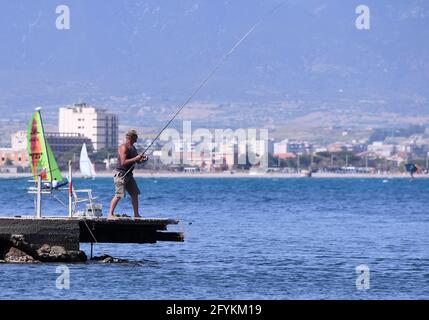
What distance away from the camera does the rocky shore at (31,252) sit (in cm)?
2878

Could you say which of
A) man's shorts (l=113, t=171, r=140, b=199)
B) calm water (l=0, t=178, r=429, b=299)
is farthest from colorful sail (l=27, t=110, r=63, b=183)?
man's shorts (l=113, t=171, r=140, b=199)

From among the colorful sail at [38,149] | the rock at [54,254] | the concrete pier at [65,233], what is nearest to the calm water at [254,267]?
the rock at [54,254]

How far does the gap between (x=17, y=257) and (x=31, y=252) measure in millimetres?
486

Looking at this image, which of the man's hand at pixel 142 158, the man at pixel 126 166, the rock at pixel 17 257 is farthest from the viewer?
the rock at pixel 17 257

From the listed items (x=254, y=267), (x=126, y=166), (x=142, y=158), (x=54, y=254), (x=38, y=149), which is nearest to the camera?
(x=142, y=158)

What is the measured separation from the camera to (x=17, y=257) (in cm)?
2928

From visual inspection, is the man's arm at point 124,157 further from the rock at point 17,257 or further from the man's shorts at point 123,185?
the rock at point 17,257

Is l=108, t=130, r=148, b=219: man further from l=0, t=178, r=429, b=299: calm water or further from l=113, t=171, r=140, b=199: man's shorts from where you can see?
l=0, t=178, r=429, b=299: calm water

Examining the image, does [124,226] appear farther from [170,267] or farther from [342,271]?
[342,271]

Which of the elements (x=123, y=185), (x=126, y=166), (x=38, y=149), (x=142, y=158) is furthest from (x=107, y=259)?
(x=38, y=149)

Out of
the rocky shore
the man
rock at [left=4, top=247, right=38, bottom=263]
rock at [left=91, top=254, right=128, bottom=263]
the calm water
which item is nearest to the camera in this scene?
the calm water

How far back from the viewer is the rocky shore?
28.8 meters

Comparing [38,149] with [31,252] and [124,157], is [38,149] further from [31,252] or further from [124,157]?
[124,157]
